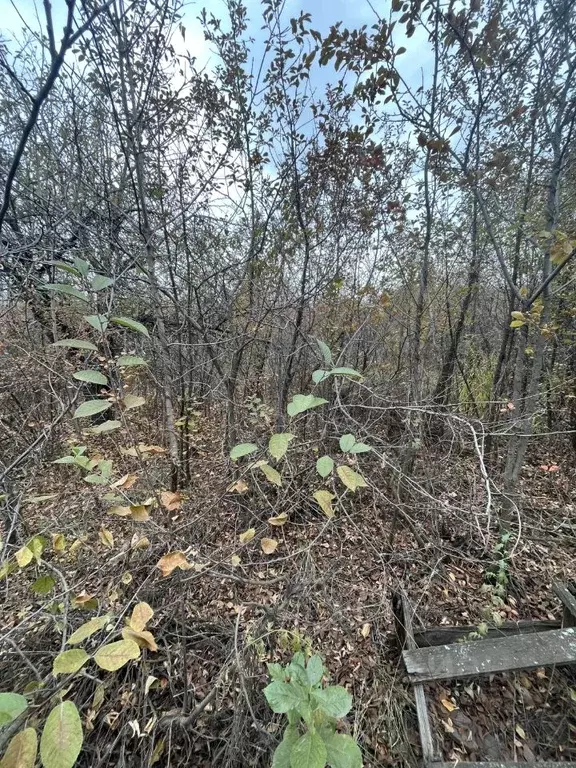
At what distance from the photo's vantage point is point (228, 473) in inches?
102

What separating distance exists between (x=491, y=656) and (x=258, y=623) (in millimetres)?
1194

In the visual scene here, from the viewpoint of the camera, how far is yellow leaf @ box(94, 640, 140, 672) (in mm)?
712

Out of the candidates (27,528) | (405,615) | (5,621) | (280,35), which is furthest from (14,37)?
(405,615)

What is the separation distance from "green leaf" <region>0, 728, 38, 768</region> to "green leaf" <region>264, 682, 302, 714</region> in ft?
1.75

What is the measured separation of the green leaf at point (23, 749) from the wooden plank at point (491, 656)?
1633 mm

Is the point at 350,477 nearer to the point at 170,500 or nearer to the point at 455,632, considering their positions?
the point at 170,500

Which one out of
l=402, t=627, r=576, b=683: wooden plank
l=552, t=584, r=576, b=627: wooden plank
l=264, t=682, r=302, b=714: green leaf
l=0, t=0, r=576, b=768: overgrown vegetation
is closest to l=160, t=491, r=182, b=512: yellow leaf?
l=0, t=0, r=576, b=768: overgrown vegetation

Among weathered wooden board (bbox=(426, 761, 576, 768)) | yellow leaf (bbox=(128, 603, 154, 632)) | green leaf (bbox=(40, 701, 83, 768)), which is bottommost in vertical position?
weathered wooden board (bbox=(426, 761, 576, 768))

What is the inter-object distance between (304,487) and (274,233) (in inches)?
94.5

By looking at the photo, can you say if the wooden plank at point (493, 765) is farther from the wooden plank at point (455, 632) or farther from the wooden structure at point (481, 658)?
the wooden plank at point (455, 632)

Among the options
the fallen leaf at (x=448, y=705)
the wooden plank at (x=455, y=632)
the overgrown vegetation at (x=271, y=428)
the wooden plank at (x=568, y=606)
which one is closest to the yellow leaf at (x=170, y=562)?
the overgrown vegetation at (x=271, y=428)

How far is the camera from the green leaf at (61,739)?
0.58 meters

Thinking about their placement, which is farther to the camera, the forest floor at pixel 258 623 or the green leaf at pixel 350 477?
the forest floor at pixel 258 623

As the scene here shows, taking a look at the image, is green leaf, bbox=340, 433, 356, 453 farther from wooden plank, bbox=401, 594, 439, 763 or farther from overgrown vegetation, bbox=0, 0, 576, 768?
wooden plank, bbox=401, 594, 439, 763
